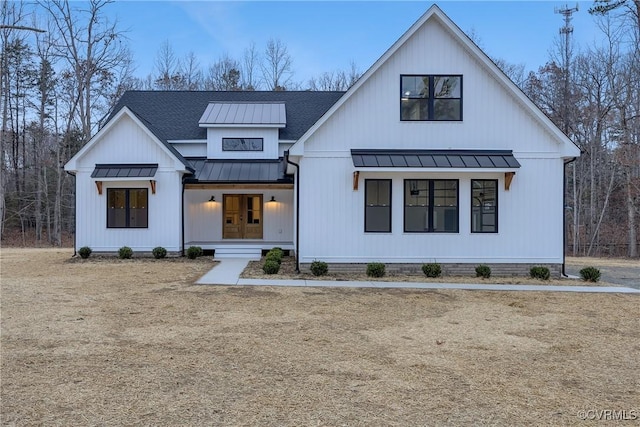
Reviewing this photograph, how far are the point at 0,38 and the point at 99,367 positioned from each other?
3138 cm

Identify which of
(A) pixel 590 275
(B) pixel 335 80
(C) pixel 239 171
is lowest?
(A) pixel 590 275

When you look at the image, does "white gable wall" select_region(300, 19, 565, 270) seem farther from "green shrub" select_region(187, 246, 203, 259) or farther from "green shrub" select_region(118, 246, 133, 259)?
"green shrub" select_region(118, 246, 133, 259)

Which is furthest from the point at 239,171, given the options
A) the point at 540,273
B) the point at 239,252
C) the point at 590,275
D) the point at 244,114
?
the point at 590,275

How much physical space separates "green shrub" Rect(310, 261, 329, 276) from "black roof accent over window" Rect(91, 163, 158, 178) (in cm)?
712

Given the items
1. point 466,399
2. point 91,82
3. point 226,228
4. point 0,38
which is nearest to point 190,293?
point 466,399

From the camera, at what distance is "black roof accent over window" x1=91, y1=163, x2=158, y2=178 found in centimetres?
1535

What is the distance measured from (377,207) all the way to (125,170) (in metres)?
9.19

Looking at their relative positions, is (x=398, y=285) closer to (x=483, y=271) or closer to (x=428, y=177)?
(x=483, y=271)

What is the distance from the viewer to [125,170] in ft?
51.1

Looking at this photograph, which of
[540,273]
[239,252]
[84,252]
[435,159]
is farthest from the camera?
[239,252]

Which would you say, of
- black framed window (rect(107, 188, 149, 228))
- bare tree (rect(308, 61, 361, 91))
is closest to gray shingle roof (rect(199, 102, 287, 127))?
black framed window (rect(107, 188, 149, 228))

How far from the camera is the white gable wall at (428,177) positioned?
12836 millimetres

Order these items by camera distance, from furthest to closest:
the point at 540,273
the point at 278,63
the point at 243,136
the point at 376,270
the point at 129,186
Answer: the point at 278,63
the point at 243,136
the point at 129,186
the point at 540,273
the point at 376,270

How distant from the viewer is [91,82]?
97.1 feet
